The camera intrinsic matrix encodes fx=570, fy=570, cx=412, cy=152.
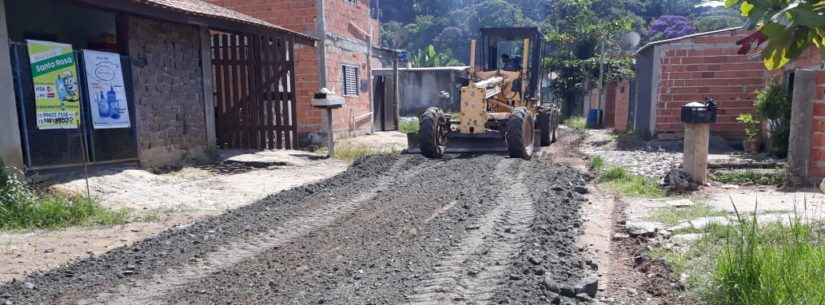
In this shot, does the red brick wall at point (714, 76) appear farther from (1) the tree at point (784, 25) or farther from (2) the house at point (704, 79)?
(1) the tree at point (784, 25)

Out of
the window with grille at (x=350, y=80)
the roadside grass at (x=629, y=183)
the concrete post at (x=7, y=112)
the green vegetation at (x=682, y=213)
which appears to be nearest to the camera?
the green vegetation at (x=682, y=213)

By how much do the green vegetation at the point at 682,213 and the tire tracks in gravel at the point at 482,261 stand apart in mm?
1278

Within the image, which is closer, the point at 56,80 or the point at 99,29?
the point at 56,80

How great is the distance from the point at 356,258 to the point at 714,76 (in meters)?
11.0

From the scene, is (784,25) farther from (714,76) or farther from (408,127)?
(408,127)

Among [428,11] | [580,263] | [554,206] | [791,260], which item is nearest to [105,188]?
[554,206]

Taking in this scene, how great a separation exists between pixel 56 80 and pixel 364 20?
1141 cm

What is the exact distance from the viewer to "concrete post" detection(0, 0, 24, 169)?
682 centimetres

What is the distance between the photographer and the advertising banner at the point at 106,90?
815cm

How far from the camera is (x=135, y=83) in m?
9.25

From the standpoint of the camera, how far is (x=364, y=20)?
1792 centimetres

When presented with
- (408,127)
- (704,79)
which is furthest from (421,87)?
(704,79)

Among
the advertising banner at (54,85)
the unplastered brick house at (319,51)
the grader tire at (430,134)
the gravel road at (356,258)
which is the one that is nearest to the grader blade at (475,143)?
the grader tire at (430,134)

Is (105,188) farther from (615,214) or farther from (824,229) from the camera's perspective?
(824,229)
